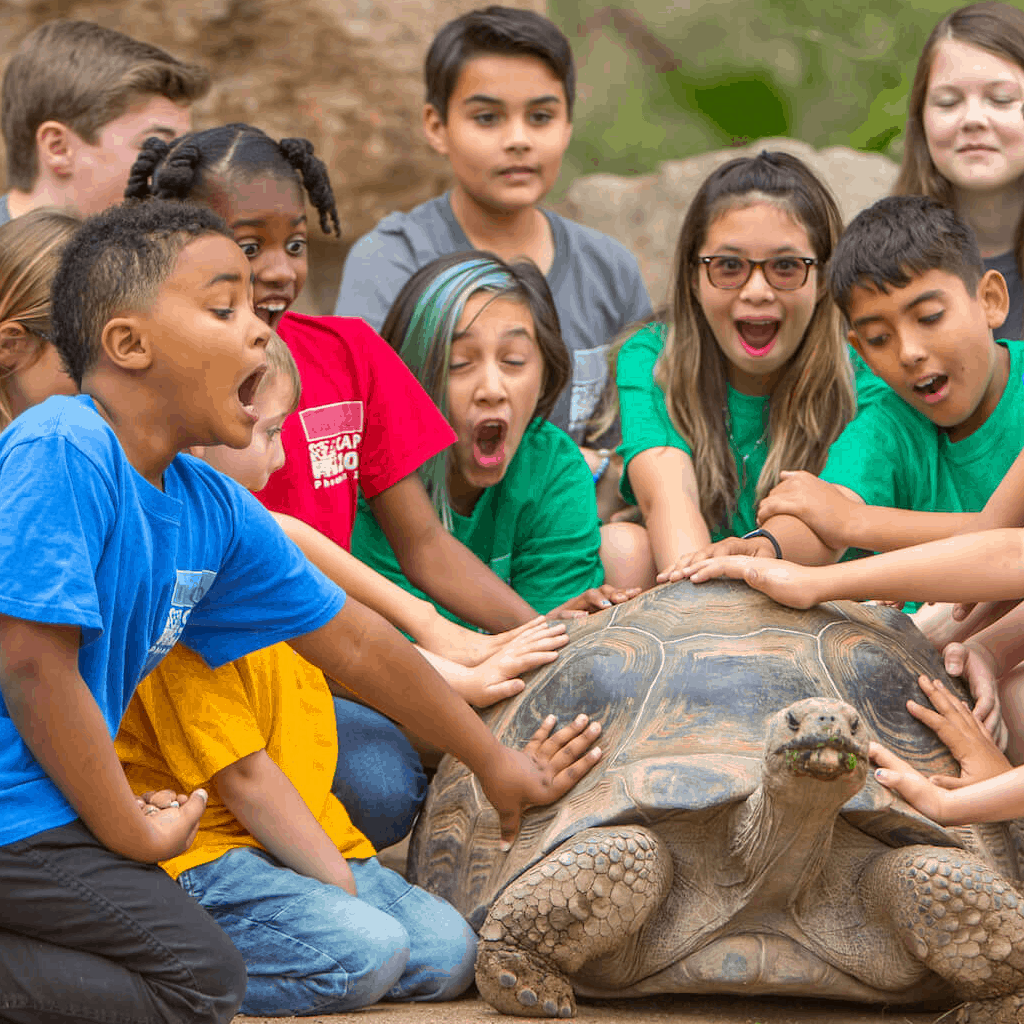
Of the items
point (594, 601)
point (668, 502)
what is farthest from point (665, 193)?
point (594, 601)

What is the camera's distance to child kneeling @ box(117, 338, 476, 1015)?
2387 mm

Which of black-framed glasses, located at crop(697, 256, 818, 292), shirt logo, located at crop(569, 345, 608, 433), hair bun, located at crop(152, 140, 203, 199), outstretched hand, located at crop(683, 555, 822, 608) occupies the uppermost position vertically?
hair bun, located at crop(152, 140, 203, 199)

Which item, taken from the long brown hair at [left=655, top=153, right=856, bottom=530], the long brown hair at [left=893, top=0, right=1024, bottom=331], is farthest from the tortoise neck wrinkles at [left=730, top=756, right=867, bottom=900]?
the long brown hair at [left=893, top=0, right=1024, bottom=331]

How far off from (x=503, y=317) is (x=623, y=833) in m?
1.49

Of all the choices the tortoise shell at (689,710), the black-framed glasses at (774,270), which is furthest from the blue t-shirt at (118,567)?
the black-framed glasses at (774,270)

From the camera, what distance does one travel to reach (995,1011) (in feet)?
7.75

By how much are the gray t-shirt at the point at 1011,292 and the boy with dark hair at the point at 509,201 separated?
108cm

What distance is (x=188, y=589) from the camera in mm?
2152

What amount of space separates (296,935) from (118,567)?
768mm

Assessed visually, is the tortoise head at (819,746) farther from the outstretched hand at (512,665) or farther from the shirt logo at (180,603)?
the shirt logo at (180,603)

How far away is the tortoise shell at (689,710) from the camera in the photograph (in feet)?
7.98

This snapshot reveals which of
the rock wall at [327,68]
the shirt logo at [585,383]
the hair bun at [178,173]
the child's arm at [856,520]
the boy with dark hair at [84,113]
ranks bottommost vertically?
the child's arm at [856,520]

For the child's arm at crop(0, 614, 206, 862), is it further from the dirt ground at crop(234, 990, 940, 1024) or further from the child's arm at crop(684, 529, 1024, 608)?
the child's arm at crop(684, 529, 1024, 608)

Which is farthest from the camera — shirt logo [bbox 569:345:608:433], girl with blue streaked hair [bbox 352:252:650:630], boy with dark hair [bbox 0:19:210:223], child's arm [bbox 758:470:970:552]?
shirt logo [bbox 569:345:608:433]
